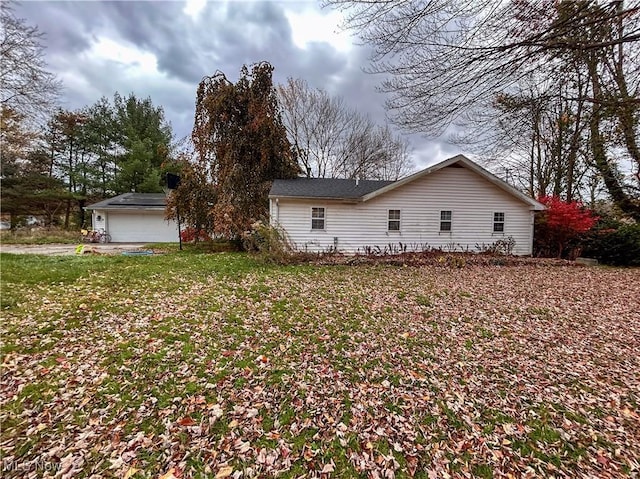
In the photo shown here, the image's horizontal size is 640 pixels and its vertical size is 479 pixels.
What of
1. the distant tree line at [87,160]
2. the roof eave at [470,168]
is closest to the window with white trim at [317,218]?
the roof eave at [470,168]

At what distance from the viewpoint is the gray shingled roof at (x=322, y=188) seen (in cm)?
1169

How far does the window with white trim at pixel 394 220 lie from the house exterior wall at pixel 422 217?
165 millimetres

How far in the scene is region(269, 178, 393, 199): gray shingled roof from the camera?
11688 millimetres

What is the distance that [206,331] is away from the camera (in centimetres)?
435

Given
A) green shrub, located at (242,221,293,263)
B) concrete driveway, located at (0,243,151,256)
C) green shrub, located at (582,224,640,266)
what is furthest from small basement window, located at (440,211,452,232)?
concrete driveway, located at (0,243,151,256)

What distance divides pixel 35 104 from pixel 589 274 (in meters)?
20.7

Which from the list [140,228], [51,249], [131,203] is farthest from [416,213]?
[131,203]

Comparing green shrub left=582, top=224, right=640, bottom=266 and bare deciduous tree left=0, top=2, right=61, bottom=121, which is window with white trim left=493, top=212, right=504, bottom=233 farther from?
bare deciduous tree left=0, top=2, right=61, bottom=121

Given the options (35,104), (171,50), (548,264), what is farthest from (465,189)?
(35,104)

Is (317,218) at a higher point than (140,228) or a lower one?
higher

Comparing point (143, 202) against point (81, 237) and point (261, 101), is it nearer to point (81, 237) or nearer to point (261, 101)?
point (81, 237)

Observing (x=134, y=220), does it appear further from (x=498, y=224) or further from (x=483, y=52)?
(x=498, y=224)

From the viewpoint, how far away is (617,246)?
1102 cm

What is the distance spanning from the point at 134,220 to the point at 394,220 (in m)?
16.2
